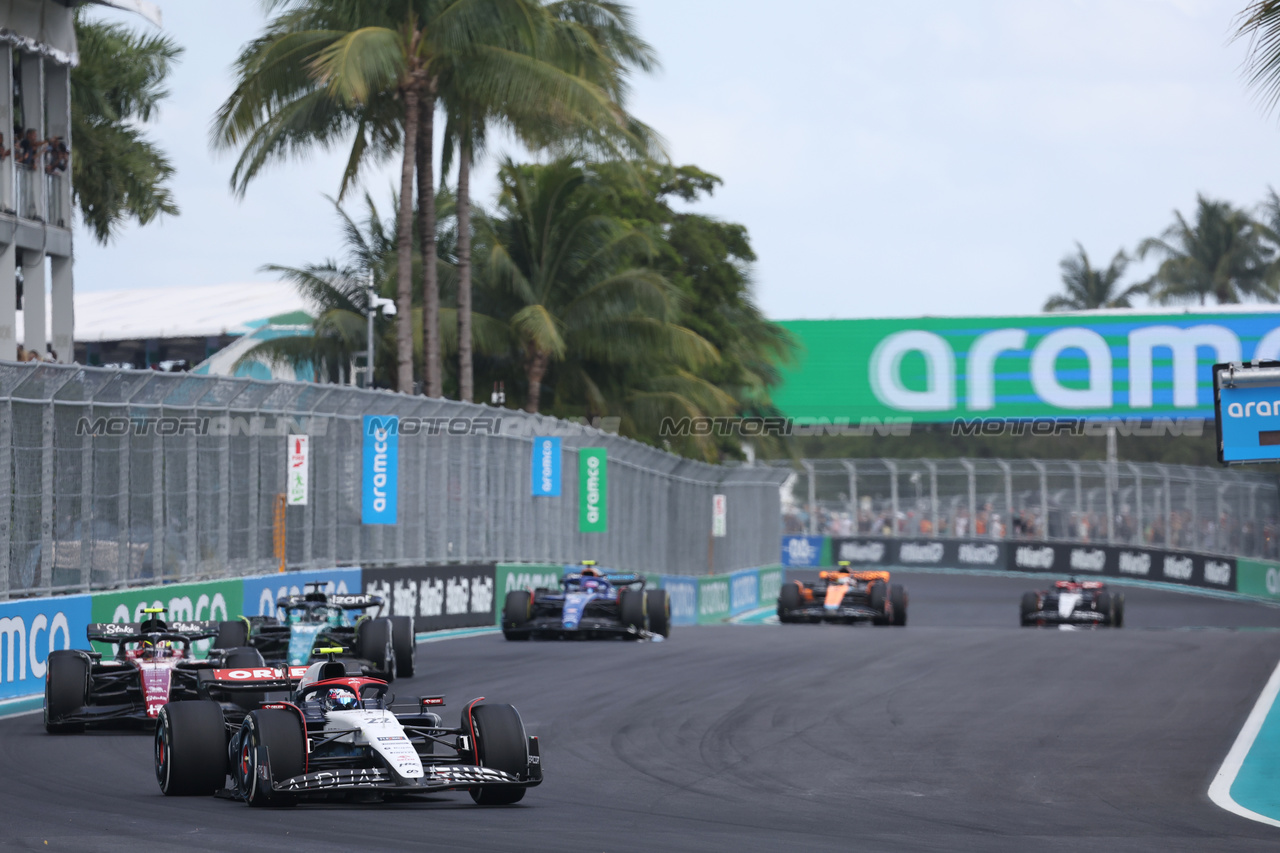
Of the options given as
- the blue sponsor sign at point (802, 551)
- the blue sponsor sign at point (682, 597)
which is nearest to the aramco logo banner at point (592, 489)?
the blue sponsor sign at point (682, 597)

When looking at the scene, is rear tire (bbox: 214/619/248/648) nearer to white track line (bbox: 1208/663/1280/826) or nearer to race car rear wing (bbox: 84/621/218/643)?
race car rear wing (bbox: 84/621/218/643)

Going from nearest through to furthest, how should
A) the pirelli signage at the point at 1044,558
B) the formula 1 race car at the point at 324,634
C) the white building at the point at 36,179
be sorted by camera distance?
the formula 1 race car at the point at 324,634 < the white building at the point at 36,179 < the pirelli signage at the point at 1044,558

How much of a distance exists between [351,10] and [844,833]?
19402 mm

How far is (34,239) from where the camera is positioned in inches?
1027

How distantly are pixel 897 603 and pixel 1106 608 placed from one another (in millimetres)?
3480

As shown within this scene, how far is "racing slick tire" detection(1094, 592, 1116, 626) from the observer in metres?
27.4

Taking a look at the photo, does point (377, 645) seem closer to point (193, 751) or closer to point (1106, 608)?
point (193, 751)

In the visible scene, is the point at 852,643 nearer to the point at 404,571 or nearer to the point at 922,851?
the point at 404,571

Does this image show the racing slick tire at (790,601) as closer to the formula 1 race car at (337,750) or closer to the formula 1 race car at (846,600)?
the formula 1 race car at (846,600)

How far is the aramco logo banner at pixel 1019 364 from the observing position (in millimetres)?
48531

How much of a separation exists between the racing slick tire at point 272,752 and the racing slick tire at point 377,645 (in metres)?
6.24

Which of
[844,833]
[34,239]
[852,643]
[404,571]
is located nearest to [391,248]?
[34,239]

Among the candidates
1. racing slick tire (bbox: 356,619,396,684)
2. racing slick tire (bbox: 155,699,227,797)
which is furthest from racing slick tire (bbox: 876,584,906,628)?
racing slick tire (bbox: 155,699,227,797)

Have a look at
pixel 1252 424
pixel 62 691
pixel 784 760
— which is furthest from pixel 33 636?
pixel 1252 424
